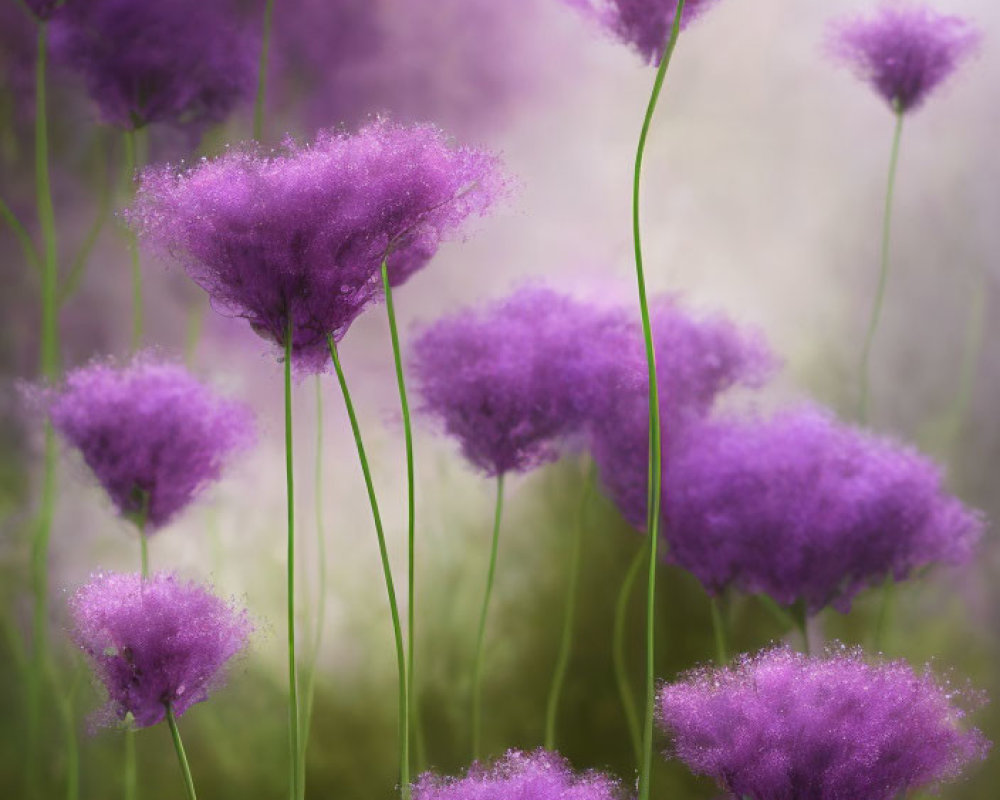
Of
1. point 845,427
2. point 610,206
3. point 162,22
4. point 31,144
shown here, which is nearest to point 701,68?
point 610,206

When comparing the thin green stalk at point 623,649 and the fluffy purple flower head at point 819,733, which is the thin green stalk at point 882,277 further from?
the fluffy purple flower head at point 819,733

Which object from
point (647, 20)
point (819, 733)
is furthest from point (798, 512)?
point (647, 20)

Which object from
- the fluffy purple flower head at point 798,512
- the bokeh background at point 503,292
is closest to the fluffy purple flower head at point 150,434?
the bokeh background at point 503,292

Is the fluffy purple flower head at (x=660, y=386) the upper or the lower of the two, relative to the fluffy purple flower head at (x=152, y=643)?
upper

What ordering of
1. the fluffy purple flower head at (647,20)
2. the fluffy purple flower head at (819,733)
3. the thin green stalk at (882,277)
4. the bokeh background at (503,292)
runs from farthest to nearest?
the thin green stalk at (882,277), the bokeh background at (503,292), the fluffy purple flower head at (647,20), the fluffy purple flower head at (819,733)

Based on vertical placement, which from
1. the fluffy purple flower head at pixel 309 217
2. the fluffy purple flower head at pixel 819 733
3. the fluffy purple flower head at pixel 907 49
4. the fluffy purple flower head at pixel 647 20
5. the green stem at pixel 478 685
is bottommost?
the fluffy purple flower head at pixel 819 733

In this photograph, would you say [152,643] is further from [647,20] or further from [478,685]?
[647,20]

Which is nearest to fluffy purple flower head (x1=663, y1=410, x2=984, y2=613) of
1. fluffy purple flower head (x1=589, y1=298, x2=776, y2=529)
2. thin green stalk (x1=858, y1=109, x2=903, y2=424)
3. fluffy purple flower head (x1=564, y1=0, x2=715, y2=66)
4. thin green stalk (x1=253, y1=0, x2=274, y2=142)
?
fluffy purple flower head (x1=589, y1=298, x2=776, y2=529)
